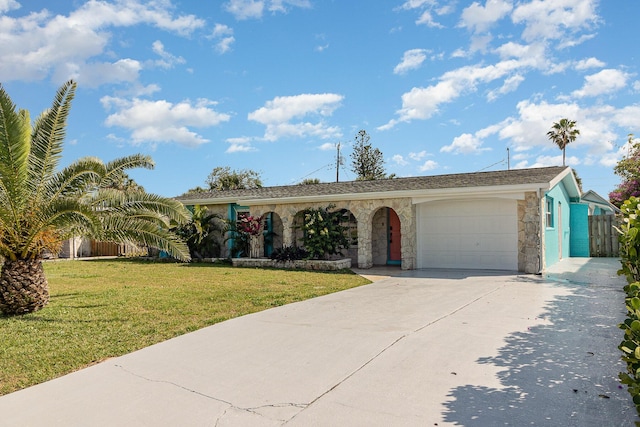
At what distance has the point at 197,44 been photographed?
1208 cm

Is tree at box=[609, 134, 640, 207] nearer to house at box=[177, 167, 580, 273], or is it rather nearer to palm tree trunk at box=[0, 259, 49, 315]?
house at box=[177, 167, 580, 273]

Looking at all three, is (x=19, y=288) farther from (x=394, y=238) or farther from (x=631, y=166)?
(x=631, y=166)

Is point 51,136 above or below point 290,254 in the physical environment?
above

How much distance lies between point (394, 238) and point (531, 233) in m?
5.38

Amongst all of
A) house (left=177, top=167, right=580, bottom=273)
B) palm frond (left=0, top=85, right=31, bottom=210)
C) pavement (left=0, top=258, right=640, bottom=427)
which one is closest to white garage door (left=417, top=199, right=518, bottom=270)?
house (left=177, top=167, right=580, bottom=273)

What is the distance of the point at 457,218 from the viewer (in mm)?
13938

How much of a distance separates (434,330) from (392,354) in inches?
49.9

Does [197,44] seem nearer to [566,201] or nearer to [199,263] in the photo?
[199,263]

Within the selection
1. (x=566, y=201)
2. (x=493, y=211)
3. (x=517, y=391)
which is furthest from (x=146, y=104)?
(x=566, y=201)

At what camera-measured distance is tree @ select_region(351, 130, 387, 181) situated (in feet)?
138

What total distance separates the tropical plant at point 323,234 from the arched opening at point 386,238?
153 centimetres

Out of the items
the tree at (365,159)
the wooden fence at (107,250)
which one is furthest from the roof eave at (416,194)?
the tree at (365,159)

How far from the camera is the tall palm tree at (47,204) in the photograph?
6.91m

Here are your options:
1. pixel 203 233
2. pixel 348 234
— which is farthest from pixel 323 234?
pixel 203 233
